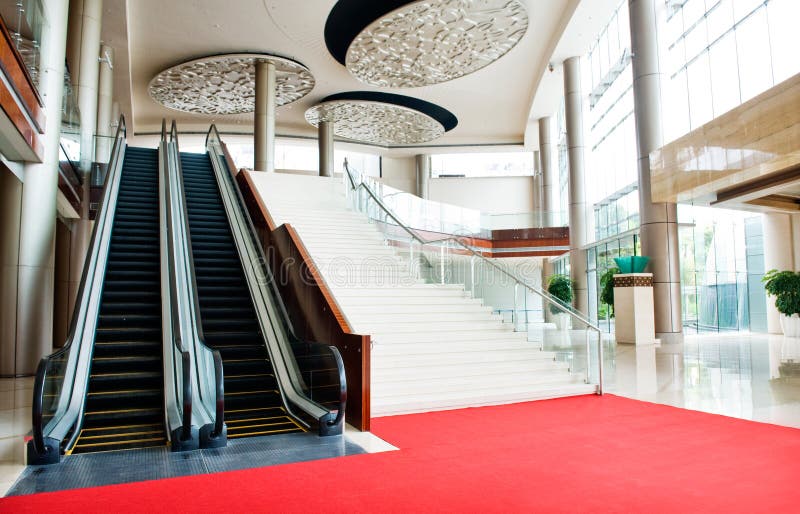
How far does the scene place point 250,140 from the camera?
28891 mm

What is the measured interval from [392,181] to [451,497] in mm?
30405

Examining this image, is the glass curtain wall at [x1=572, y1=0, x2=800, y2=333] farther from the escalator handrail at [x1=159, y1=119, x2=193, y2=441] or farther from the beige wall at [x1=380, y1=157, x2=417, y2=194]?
the beige wall at [x1=380, y1=157, x2=417, y2=194]

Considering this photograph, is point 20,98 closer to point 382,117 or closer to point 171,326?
point 171,326

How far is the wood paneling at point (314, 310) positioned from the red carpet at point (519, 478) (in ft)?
1.69

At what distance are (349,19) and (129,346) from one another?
13.1 m

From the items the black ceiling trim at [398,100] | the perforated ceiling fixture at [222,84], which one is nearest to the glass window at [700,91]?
the black ceiling trim at [398,100]

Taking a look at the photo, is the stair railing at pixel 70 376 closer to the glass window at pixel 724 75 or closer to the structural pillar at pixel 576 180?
the glass window at pixel 724 75

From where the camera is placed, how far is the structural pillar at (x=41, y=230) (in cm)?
859

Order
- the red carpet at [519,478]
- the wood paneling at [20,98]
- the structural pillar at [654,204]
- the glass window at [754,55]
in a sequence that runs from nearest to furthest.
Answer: the red carpet at [519,478]
the wood paneling at [20,98]
the glass window at [754,55]
the structural pillar at [654,204]

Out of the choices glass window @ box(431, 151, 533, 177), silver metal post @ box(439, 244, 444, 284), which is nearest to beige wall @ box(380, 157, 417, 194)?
glass window @ box(431, 151, 533, 177)

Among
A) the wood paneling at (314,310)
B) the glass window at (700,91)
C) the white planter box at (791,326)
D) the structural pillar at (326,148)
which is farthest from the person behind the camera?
the structural pillar at (326,148)

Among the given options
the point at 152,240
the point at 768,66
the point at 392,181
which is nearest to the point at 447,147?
the point at 392,181

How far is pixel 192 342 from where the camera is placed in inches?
247

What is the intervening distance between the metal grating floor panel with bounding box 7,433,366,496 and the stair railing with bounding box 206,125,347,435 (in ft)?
1.08
